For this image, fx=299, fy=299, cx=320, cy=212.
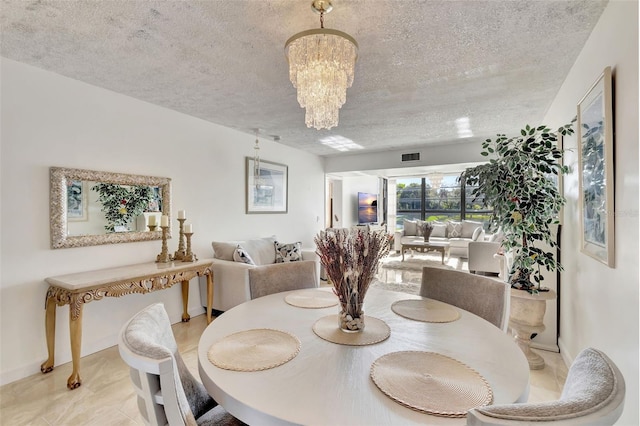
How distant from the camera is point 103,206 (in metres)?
2.77

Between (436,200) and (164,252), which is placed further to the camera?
(436,200)

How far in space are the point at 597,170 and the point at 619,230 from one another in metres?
0.40

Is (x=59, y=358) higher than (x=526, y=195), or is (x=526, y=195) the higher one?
(x=526, y=195)

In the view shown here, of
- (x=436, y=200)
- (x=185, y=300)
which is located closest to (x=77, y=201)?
(x=185, y=300)

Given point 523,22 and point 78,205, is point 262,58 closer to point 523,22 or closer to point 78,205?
point 523,22

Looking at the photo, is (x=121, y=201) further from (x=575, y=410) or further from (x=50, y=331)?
(x=575, y=410)

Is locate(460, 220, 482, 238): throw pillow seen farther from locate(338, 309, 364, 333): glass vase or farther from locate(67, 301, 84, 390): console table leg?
locate(67, 301, 84, 390): console table leg

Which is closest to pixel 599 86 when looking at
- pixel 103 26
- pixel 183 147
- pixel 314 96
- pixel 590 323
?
pixel 590 323

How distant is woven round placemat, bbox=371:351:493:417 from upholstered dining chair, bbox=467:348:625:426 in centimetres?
24

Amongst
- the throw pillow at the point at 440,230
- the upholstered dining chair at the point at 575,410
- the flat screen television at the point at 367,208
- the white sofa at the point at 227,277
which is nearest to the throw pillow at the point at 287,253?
the white sofa at the point at 227,277

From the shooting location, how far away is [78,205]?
259 cm

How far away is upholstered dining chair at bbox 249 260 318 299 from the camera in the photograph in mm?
1959

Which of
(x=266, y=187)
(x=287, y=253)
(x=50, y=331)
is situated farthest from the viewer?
(x=266, y=187)

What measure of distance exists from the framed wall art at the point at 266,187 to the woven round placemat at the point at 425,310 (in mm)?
3187
